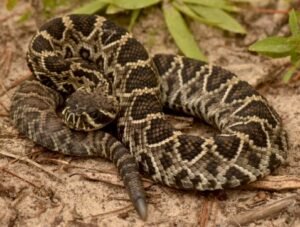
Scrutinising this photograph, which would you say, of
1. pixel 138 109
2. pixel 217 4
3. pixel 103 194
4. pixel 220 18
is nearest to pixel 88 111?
pixel 138 109

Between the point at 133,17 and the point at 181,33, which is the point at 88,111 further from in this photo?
the point at 133,17

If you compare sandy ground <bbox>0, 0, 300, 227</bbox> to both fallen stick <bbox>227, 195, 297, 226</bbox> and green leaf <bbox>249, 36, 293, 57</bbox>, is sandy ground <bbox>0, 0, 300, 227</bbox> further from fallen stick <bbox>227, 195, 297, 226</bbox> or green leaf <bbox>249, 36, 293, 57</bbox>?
green leaf <bbox>249, 36, 293, 57</bbox>

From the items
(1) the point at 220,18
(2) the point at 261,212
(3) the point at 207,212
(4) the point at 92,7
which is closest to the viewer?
(2) the point at 261,212

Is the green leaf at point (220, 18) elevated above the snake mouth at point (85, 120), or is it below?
above

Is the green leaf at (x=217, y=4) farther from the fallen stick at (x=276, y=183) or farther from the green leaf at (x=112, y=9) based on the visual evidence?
the fallen stick at (x=276, y=183)

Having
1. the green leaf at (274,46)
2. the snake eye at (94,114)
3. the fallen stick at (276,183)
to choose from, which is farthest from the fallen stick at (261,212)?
the snake eye at (94,114)

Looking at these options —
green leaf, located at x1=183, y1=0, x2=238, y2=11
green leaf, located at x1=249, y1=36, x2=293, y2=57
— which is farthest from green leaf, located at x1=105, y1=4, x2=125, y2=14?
green leaf, located at x1=249, y1=36, x2=293, y2=57
